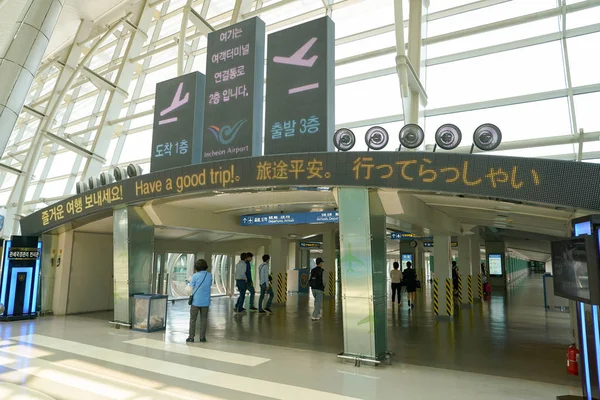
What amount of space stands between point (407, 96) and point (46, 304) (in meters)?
11.1

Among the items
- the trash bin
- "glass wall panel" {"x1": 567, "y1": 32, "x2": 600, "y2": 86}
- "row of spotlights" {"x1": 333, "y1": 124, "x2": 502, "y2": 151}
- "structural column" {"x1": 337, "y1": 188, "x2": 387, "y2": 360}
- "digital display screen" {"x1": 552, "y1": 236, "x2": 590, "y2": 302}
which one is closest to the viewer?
"digital display screen" {"x1": 552, "y1": 236, "x2": 590, "y2": 302}

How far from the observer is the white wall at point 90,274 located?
1130 cm

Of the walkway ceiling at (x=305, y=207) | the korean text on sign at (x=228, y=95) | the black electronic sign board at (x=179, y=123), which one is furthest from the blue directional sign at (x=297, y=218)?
the korean text on sign at (x=228, y=95)

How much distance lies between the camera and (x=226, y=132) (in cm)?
774

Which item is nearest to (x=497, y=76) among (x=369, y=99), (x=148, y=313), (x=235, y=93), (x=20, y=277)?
(x=369, y=99)

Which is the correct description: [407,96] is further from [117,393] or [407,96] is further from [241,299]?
[117,393]

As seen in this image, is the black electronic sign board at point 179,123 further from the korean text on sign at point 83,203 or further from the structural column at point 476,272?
the structural column at point 476,272

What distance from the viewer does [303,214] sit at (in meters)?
10.0

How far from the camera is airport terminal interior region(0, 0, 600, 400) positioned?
193 inches

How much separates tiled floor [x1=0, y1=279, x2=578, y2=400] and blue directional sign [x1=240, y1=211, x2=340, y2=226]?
2497mm

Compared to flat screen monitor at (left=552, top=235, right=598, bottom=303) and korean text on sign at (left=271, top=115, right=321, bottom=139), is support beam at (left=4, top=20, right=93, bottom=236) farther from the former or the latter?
flat screen monitor at (left=552, top=235, right=598, bottom=303)

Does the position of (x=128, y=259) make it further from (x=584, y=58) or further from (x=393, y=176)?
(x=584, y=58)

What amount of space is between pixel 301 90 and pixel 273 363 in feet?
14.6

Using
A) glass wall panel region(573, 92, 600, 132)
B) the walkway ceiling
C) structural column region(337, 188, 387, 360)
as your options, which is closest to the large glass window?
glass wall panel region(573, 92, 600, 132)
